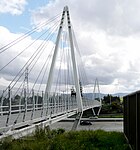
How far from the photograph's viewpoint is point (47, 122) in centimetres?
1580

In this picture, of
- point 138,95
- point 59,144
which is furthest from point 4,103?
point 138,95

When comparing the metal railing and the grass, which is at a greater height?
the metal railing

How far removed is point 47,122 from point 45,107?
3.57 ft

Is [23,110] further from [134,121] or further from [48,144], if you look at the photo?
[134,121]

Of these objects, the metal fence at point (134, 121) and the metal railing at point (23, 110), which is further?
the metal railing at point (23, 110)

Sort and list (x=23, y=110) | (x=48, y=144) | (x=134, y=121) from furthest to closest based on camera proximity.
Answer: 1. (x=23, y=110)
2. (x=48, y=144)
3. (x=134, y=121)

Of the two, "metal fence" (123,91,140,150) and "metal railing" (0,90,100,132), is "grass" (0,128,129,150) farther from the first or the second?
A: "metal fence" (123,91,140,150)

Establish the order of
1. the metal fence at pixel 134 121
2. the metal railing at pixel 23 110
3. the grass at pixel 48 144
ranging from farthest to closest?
the metal railing at pixel 23 110 < the grass at pixel 48 144 < the metal fence at pixel 134 121

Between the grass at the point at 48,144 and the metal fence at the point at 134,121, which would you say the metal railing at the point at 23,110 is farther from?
the metal fence at the point at 134,121

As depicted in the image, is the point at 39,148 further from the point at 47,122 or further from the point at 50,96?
the point at 50,96

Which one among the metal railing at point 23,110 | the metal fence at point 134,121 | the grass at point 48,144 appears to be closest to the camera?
the metal fence at point 134,121

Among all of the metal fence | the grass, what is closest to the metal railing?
the grass

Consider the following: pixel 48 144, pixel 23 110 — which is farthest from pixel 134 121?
pixel 23 110

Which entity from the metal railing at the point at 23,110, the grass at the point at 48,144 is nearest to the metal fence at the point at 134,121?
the grass at the point at 48,144
